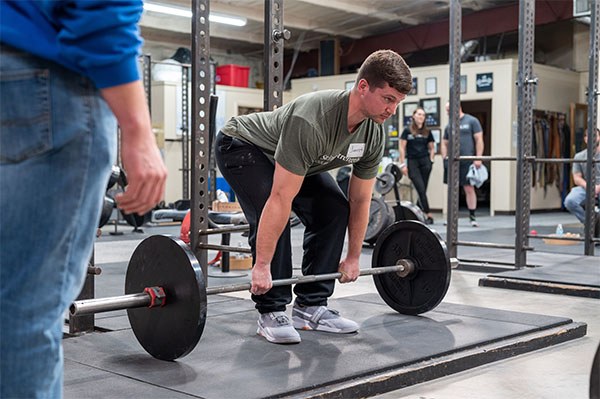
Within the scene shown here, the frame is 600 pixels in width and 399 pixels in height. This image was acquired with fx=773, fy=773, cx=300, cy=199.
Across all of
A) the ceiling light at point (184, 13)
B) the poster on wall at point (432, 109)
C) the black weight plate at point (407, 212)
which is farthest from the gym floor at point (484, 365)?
the poster on wall at point (432, 109)

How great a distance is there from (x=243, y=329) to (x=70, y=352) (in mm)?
633

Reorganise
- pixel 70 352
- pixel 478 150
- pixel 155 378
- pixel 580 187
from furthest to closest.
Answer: pixel 478 150 < pixel 580 187 < pixel 70 352 < pixel 155 378

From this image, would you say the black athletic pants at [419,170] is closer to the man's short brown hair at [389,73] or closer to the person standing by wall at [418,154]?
the person standing by wall at [418,154]

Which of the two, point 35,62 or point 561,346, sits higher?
point 35,62

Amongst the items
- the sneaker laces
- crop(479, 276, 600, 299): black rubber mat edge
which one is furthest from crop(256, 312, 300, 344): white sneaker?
crop(479, 276, 600, 299): black rubber mat edge

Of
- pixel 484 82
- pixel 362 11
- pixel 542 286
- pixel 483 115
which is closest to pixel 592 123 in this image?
pixel 542 286

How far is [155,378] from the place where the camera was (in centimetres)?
214

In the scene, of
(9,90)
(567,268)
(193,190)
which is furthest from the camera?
(567,268)

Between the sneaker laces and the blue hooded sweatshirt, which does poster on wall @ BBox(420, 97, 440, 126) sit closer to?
the sneaker laces

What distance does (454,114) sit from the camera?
493cm

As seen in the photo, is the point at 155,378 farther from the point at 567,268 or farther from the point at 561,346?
the point at 567,268

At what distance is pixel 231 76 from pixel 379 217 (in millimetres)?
6398

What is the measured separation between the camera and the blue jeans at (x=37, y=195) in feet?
3.30

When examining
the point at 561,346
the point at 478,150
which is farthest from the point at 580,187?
the point at 561,346
